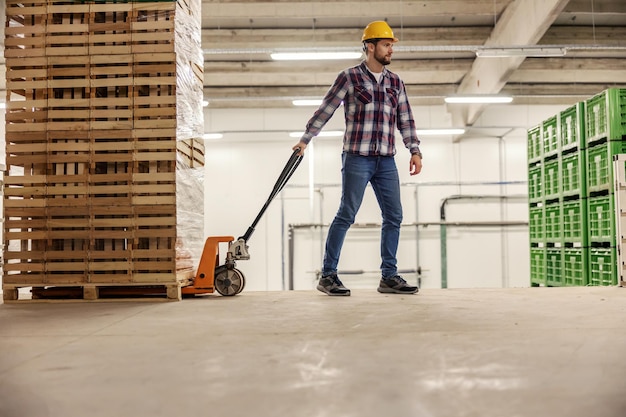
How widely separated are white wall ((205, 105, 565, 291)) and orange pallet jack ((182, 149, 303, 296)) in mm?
13555

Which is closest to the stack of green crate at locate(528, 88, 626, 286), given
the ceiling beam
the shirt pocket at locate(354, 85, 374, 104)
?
the ceiling beam

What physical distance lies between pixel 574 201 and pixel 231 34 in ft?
29.5

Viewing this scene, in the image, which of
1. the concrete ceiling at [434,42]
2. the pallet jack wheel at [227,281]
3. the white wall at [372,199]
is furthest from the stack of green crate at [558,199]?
the white wall at [372,199]

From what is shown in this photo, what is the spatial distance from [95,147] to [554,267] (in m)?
8.26

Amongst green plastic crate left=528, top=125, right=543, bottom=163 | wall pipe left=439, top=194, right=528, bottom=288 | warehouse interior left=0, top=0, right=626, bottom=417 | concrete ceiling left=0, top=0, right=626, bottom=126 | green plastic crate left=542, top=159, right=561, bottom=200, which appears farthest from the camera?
wall pipe left=439, top=194, right=528, bottom=288

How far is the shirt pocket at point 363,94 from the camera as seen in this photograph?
17.1ft

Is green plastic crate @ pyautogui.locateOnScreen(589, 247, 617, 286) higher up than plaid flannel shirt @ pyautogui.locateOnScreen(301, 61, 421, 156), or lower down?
lower down

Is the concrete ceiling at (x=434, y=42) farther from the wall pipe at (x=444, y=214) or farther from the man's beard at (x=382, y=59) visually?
the man's beard at (x=382, y=59)

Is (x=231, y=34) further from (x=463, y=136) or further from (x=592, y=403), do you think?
(x=592, y=403)

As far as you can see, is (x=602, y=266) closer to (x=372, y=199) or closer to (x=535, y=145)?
(x=535, y=145)

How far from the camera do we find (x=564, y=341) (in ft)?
8.72

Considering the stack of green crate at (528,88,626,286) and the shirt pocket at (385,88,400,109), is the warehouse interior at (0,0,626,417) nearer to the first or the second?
the stack of green crate at (528,88,626,286)

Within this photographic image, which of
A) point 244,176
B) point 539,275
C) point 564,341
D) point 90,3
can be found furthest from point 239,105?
point 564,341

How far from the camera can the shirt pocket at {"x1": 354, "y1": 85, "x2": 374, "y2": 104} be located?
5.23 metres
